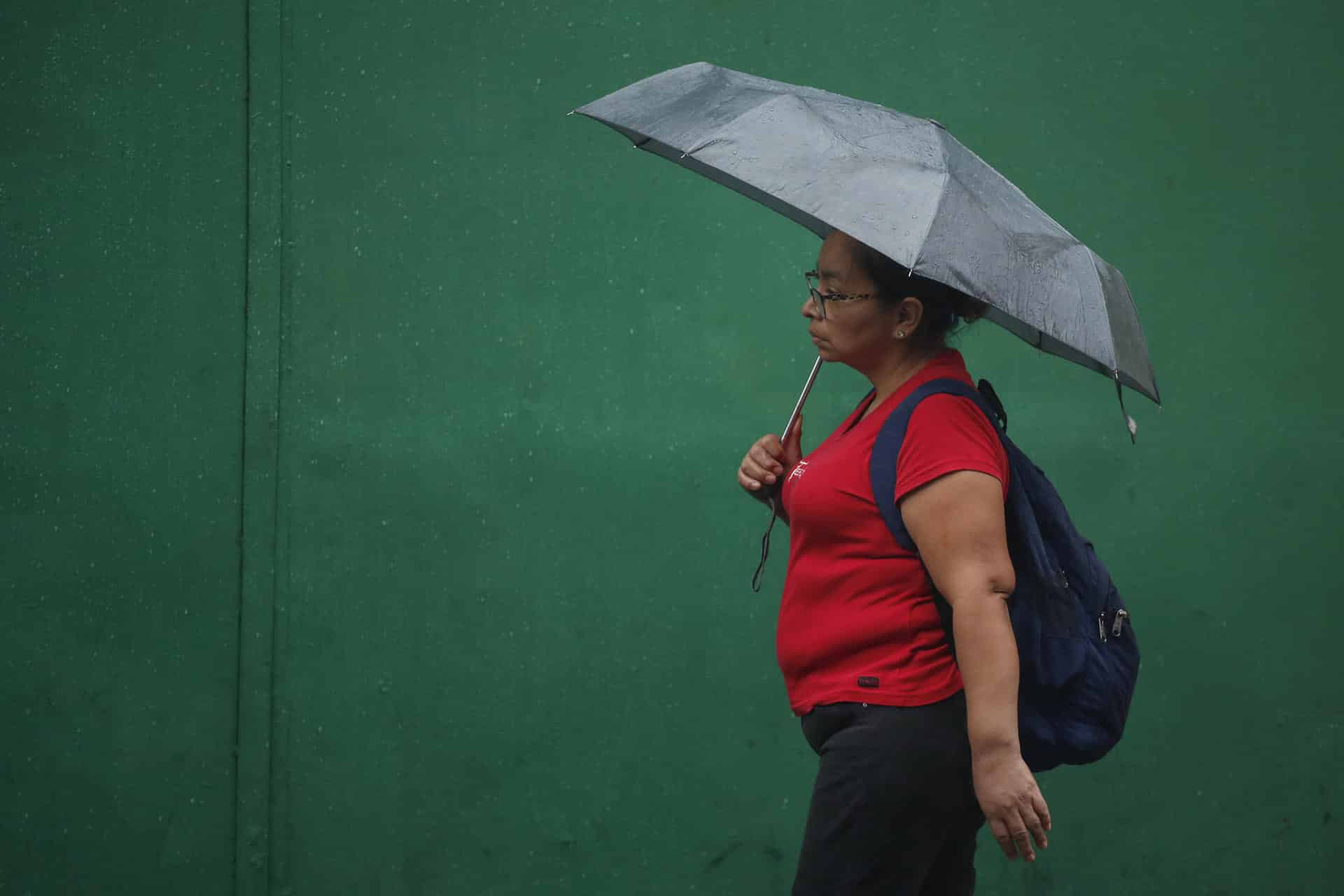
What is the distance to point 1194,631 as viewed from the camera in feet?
12.2

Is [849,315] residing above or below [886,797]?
above

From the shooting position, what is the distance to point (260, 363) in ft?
11.7

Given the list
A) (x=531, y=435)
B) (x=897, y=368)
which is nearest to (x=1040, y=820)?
(x=897, y=368)

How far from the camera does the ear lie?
2389 millimetres

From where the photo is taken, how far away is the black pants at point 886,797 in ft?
7.24

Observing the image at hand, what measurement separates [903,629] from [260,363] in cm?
203

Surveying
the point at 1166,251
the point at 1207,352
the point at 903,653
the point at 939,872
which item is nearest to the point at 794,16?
the point at 1166,251

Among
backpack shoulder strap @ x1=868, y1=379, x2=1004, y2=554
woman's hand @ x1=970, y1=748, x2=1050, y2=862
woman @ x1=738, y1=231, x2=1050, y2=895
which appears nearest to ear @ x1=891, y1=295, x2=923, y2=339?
woman @ x1=738, y1=231, x2=1050, y2=895

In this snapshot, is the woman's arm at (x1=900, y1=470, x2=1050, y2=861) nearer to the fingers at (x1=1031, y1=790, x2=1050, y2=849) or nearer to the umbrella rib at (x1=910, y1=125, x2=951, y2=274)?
the fingers at (x1=1031, y1=790, x2=1050, y2=849)

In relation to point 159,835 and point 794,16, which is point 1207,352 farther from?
point 159,835

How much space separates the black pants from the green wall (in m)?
1.38

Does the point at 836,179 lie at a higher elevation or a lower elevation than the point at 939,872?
higher

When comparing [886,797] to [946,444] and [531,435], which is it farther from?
[531,435]

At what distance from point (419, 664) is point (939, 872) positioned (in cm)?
164
